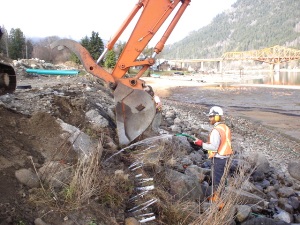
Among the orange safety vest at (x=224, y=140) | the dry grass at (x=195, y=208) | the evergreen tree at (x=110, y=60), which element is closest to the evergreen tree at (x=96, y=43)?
the evergreen tree at (x=110, y=60)

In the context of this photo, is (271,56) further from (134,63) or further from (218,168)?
(134,63)

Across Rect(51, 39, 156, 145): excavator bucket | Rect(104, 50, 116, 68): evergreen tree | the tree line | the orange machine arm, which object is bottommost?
Rect(51, 39, 156, 145): excavator bucket

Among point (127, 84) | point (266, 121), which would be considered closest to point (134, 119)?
point (127, 84)

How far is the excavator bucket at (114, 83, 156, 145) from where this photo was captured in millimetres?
5523

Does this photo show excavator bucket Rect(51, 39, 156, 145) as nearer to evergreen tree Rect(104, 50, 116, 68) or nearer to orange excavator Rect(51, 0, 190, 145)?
orange excavator Rect(51, 0, 190, 145)

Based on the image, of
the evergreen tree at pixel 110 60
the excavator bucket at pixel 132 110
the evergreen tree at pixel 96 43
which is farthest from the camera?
the evergreen tree at pixel 96 43

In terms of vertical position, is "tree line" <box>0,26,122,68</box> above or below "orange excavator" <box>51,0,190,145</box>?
above

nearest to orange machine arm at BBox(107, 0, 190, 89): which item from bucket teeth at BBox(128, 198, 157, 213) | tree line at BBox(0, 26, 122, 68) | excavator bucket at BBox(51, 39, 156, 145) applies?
excavator bucket at BBox(51, 39, 156, 145)

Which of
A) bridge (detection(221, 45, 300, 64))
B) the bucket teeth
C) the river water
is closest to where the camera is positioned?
the bucket teeth

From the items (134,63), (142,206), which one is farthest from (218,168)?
(134,63)

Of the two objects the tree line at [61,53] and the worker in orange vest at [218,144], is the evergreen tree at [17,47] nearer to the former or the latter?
the tree line at [61,53]

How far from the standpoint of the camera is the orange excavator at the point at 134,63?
5555mm

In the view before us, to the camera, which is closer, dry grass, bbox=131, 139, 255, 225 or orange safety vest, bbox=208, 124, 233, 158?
dry grass, bbox=131, 139, 255, 225

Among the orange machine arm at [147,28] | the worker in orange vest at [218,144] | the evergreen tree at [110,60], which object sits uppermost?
the evergreen tree at [110,60]
